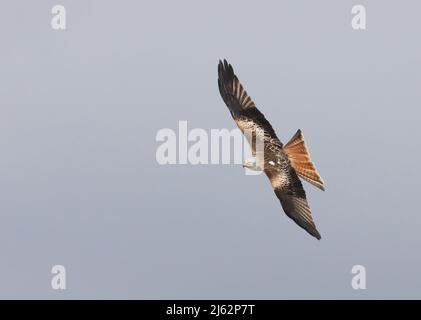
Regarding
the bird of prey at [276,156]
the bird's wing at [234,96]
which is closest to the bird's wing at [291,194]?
the bird of prey at [276,156]

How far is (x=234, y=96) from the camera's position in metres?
13.8

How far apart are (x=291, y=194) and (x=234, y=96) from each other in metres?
2.19

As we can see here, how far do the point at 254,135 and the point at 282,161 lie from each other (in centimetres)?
80

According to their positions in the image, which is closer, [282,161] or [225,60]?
[282,161]

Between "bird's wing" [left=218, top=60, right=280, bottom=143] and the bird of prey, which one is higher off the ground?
Answer: "bird's wing" [left=218, top=60, right=280, bottom=143]

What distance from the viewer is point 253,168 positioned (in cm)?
1338

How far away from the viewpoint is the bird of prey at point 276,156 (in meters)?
12.7

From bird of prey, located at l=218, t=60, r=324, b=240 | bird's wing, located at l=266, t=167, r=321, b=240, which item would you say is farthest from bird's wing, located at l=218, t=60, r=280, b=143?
bird's wing, located at l=266, t=167, r=321, b=240

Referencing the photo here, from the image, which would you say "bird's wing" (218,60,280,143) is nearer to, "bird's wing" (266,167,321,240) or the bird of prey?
the bird of prey

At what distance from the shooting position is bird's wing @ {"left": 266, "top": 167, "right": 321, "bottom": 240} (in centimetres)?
1263

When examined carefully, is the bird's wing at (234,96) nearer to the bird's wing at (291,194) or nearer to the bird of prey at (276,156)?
the bird of prey at (276,156)

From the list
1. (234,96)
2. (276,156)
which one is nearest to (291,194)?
(276,156)
